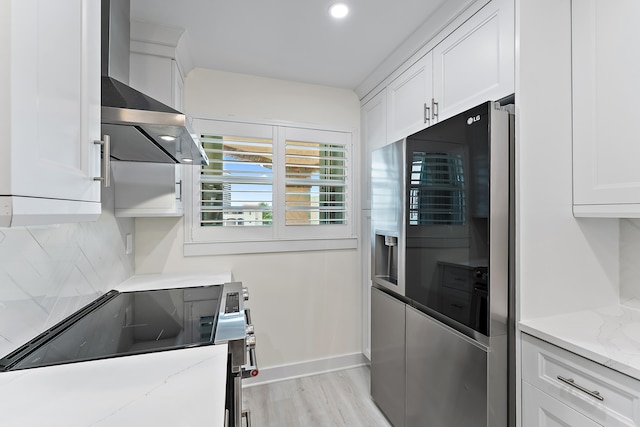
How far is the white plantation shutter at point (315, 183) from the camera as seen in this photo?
2.52m

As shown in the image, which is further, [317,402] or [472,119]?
[317,402]

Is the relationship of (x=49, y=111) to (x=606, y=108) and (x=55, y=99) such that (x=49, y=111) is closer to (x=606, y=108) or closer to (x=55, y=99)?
(x=55, y=99)

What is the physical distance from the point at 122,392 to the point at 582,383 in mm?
1407

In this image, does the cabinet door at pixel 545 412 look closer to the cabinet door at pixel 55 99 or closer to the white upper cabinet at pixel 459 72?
the white upper cabinet at pixel 459 72

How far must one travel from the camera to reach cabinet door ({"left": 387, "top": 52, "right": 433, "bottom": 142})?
5.84ft

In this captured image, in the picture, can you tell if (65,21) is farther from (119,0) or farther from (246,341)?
(246,341)

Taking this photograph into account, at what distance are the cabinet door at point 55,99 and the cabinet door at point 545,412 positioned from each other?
1.62 meters

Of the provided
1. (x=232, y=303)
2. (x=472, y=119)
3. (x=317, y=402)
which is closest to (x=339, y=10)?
(x=472, y=119)

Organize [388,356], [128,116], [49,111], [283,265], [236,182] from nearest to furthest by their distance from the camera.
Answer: [49,111], [128,116], [388,356], [236,182], [283,265]

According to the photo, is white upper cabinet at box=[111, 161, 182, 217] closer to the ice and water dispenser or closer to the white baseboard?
the ice and water dispenser

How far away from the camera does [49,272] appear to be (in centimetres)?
114

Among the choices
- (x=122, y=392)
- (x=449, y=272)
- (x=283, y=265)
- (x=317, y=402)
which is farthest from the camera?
(x=283, y=265)

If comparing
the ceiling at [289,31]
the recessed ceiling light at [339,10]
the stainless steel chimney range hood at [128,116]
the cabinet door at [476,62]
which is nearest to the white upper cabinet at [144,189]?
the stainless steel chimney range hood at [128,116]

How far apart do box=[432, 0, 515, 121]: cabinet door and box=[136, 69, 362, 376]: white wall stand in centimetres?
113
